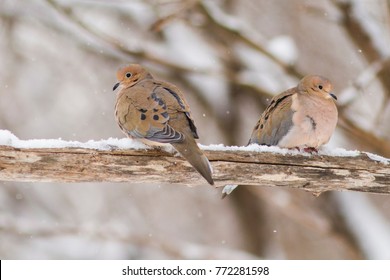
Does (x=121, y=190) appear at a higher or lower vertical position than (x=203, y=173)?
higher

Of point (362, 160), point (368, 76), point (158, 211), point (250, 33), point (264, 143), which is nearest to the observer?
point (362, 160)

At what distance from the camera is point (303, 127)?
14.9ft

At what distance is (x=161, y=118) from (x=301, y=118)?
97 centimetres

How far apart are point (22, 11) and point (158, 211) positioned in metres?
4.81

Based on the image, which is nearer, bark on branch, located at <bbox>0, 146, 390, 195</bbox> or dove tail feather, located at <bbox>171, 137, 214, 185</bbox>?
dove tail feather, located at <bbox>171, 137, 214, 185</bbox>

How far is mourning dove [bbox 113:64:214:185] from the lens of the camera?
4.00 m

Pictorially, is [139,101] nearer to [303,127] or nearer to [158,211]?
[303,127]

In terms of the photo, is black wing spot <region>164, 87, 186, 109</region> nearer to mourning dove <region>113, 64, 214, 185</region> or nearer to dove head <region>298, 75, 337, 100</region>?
mourning dove <region>113, 64, 214, 185</region>

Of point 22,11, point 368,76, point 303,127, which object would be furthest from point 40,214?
point 303,127

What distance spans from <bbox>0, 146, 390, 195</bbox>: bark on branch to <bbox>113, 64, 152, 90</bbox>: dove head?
2.71 feet

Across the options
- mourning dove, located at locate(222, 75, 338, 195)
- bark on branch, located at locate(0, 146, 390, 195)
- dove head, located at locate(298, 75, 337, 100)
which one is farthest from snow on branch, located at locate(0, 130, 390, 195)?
dove head, located at locate(298, 75, 337, 100)

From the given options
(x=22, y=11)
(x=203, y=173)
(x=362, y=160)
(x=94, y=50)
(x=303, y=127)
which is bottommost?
(x=203, y=173)

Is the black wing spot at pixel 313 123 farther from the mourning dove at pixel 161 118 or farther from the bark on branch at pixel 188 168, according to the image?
the mourning dove at pixel 161 118

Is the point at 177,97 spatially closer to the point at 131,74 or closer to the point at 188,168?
the point at 188,168
